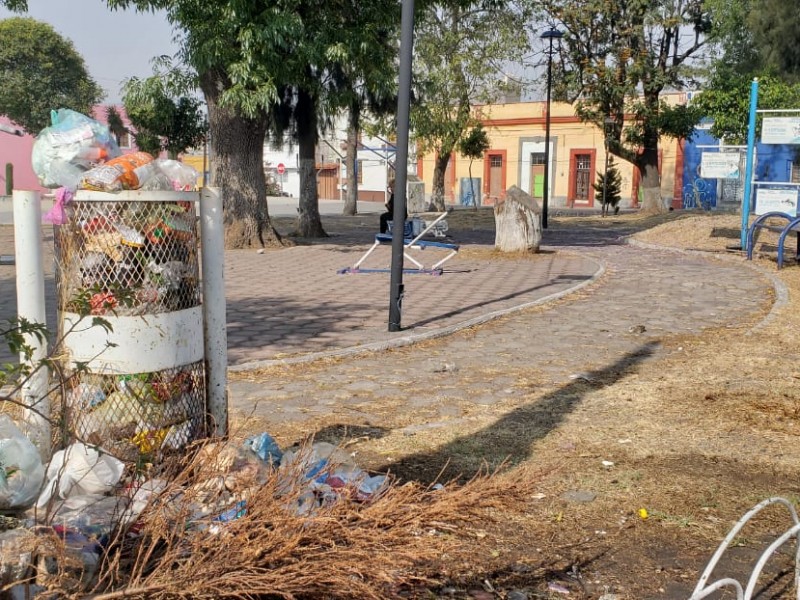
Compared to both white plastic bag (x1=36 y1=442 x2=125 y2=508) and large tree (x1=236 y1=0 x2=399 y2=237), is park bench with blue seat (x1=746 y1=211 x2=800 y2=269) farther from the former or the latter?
white plastic bag (x1=36 y1=442 x2=125 y2=508)

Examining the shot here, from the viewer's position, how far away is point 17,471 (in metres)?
2.74

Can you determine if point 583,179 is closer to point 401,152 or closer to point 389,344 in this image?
point 401,152

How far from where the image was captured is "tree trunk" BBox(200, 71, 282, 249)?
661 inches

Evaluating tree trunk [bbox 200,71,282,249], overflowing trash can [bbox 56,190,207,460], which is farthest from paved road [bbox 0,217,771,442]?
overflowing trash can [bbox 56,190,207,460]

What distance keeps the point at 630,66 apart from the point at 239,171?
15403 millimetres

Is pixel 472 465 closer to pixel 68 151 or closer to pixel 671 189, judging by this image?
pixel 68 151

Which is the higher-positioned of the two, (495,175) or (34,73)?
(34,73)

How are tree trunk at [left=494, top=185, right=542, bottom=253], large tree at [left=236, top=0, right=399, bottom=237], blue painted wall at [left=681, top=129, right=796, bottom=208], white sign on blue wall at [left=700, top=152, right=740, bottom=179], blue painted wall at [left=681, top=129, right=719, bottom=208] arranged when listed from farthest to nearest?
blue painted wall at [left=681, top=129, right=719, bottom=208]
blue painted wall at [left=681, top=129, right=796, bottom=208]
white sign on blue wall at [left=700, top=152, right=740, bottom=179]
tree trunk at [left=494, top=185, right=542, bottom=253]
large tree at [left=236, top=0, right=399, bottom=237]

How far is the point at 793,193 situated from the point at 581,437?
34.6 ft

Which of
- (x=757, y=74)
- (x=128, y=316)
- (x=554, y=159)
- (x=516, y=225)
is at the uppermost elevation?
(x=757, y=74)

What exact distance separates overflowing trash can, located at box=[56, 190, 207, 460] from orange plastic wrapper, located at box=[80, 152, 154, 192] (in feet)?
0.19

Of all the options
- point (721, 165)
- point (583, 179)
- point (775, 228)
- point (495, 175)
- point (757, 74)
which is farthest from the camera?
point (495, 175)

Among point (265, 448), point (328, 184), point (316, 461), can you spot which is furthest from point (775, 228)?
point (328, 184)

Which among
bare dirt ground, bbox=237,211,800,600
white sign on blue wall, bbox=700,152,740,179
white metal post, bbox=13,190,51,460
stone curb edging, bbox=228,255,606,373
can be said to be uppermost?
white sign on blue wall, bbox=700,152,740,179
